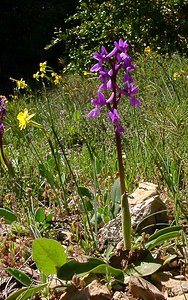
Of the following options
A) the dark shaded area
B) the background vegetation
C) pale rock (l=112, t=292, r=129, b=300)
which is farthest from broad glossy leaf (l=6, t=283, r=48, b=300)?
the dark shaded area

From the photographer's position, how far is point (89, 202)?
66.6 inches

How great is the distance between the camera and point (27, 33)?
1032cm

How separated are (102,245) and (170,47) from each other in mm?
5121

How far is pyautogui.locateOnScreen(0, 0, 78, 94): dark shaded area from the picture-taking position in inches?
396

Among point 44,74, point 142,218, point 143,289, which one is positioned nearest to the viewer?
point 143,289

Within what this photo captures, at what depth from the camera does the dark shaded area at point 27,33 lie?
10.1 meters

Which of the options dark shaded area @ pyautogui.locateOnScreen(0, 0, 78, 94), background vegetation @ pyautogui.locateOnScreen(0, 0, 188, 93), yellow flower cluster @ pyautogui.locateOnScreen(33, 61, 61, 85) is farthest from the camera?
dark shaded area @ pyautogui.locateOnScreen(0, 0, 78, 94)

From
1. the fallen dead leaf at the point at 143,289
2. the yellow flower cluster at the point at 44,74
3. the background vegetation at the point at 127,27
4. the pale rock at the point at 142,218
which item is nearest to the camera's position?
the fallen dead leaf at the point at 143,289

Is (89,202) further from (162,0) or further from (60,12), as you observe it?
(60,12)

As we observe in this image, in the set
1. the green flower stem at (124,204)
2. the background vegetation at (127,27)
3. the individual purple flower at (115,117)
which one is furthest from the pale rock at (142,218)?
the background vegetation at (127,27)

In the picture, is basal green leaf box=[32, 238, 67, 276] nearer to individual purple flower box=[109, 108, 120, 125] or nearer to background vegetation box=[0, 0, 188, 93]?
individual purple flower box=[109, 108, 120, 125]

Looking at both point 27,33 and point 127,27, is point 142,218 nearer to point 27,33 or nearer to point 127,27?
point 127,27

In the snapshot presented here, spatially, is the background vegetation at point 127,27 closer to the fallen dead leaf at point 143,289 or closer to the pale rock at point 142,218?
the pale rock at point 142,218

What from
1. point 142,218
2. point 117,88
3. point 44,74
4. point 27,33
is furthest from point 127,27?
point 117,88
